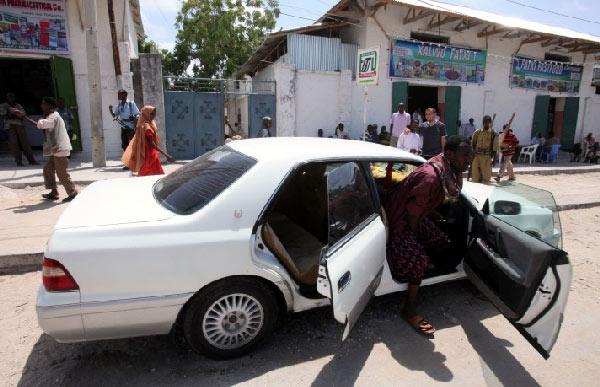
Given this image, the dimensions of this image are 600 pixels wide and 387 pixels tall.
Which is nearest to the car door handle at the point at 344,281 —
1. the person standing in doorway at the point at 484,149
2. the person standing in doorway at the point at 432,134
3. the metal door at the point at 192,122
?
the person standing in doorway at the point at 432,134

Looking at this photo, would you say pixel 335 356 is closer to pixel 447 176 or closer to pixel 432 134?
Result: pixel 447 176

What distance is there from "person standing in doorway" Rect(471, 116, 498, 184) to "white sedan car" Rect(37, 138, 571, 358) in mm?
5049

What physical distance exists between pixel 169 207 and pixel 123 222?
32cm

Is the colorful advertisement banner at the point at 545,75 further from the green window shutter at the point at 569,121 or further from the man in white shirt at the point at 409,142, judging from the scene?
the man in white shirt at the point at 409,142

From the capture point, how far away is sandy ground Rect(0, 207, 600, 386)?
2475 mm

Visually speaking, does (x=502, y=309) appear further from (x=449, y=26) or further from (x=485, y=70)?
(x=485, y=70)

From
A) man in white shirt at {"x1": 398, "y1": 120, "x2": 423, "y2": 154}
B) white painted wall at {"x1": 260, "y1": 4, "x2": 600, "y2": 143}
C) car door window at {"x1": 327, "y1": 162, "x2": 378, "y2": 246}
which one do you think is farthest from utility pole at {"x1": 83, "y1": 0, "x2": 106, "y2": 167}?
car door window at {"x1": 327, "y1": 162, "x2": 378, "y2": 246}

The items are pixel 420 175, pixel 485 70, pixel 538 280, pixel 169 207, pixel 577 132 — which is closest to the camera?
pixel 538 280

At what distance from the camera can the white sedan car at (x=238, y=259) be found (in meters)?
2.20

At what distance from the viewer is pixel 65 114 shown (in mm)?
9445

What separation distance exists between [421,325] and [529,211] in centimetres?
123

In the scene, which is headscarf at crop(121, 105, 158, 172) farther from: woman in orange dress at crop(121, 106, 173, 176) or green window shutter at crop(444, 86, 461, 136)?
green window shutter at crop(444, 86, 461, 136)

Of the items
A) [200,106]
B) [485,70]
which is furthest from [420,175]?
[485,70]

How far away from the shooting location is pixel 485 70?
14.5 meters
